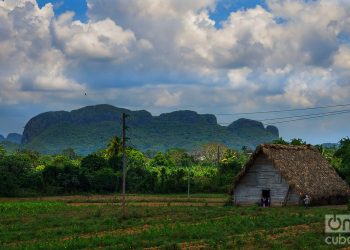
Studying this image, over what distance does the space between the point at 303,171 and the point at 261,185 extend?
4195 millimetres

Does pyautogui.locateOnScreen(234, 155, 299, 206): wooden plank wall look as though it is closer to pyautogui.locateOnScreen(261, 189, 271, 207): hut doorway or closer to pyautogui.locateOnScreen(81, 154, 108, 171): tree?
pyautogui.locateOnScreen(261, 189, 271, 207): hut doorway

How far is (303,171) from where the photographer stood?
50344 mm

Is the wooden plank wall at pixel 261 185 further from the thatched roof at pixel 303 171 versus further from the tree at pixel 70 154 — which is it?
the tree at pixel 70 154

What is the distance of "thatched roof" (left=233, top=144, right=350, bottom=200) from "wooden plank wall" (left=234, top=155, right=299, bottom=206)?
581mm

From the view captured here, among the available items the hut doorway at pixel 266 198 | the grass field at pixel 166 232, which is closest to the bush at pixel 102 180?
the hut doorway at pixel 266 198

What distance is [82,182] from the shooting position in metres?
75.8

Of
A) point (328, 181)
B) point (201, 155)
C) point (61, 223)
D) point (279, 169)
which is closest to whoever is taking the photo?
point (61, 223)

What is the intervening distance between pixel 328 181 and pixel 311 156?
3.79m

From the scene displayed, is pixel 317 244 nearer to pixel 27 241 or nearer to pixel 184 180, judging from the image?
pixel 27 241

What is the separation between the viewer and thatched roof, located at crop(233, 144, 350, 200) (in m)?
48.3

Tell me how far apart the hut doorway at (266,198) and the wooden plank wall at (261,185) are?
318 millimetres

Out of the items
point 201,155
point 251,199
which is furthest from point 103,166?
point 201,155

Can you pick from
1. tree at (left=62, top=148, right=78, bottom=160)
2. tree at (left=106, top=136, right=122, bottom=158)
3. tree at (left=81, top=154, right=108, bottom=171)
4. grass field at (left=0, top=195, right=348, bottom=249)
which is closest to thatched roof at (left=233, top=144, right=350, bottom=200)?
grass field at (left=0, top=195, right=348, bottom=249)

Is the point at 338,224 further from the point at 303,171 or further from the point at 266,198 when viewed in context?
the point at 303,171
